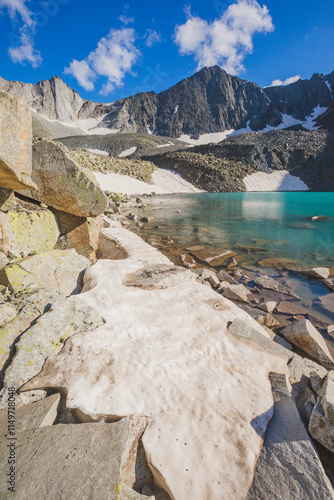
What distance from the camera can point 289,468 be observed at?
1.63m

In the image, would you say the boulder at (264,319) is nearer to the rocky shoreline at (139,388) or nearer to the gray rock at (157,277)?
the rocky shoreline at (139,388)

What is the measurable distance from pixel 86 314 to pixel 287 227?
15.3 m

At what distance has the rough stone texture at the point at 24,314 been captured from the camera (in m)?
2.20

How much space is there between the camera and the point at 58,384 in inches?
81.3

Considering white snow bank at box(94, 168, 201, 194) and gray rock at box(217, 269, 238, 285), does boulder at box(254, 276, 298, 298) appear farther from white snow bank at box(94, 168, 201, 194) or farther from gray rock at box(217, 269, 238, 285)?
white snow bank at box(94, 168, 201, 194)

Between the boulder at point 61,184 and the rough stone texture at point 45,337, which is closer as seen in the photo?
the rough stone texture at point 45,337

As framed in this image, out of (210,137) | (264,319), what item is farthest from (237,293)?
(210,137)

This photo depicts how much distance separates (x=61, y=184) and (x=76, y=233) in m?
1.21

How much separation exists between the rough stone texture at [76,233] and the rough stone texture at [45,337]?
260 cm

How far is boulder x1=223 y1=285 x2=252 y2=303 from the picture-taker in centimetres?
523

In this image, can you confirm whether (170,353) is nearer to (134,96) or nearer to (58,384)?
(58,384)

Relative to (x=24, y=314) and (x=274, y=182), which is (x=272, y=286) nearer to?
(x=24, y=314)

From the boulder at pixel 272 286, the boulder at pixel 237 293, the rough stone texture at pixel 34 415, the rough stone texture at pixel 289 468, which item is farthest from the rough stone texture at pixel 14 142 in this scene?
the boulder at pixel 272 286

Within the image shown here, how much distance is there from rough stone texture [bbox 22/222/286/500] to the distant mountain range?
15131 cm
